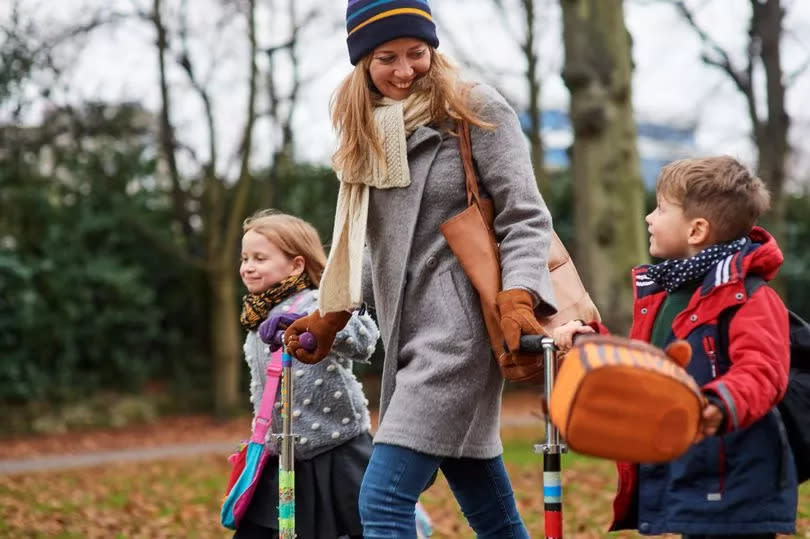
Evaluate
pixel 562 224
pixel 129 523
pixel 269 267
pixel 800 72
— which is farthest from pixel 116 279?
pixel 269 267

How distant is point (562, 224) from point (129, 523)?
1363 cm

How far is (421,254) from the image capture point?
352cm

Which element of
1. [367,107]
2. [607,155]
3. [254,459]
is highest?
Answer: [607,155]

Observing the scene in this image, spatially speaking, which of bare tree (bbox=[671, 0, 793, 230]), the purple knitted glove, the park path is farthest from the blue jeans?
bare tree (bbox=[671, 0, 793, 230])

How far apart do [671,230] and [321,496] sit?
1901 mm

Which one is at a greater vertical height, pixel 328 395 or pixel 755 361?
pixel 755 361

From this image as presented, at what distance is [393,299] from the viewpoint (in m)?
3.56

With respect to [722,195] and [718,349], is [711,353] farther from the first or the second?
[722,195]

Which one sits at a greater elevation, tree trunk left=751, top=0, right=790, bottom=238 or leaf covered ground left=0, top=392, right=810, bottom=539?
tree trunk left=751, top=0, right=790, bottom=238

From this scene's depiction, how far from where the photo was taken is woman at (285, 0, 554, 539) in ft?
10.9

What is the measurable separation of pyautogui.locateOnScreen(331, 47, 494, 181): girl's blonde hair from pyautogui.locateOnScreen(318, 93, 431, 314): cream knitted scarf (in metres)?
0.03

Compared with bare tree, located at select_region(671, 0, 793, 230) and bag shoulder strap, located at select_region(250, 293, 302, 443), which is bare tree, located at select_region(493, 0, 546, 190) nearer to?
bare tree, located at select_region(671, 0, 793, 230)

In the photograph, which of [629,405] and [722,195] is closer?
[629,405]

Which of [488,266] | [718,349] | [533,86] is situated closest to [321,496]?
[488,266]
